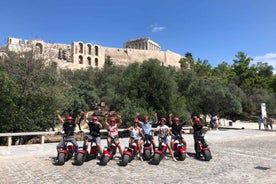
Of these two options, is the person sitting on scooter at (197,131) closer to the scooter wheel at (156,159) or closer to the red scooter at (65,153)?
the scooter wheel at (156,159)

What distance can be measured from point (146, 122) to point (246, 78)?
44.0 metres

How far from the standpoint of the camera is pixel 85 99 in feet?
112

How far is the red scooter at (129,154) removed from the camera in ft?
26.5

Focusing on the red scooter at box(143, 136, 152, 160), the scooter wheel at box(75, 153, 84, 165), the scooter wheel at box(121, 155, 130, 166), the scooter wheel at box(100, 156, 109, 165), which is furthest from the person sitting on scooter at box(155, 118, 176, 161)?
the scooter wheel at box(75, 153, 84, 165)

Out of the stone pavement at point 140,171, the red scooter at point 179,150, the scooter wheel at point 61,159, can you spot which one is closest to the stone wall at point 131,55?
the red scooter at point 179,150

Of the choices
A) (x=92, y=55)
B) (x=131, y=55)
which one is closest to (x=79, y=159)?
(x=92, y=55)

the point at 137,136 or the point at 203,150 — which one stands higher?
the point at 137,136

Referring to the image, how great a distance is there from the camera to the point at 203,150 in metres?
9.05

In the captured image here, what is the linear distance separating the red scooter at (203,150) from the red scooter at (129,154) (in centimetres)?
231

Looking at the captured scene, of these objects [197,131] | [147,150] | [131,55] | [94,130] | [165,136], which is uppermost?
[131,55]

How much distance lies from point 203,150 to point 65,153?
182 inches

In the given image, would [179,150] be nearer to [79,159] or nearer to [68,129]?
[79,159]

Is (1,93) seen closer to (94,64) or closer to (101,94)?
(101,94)

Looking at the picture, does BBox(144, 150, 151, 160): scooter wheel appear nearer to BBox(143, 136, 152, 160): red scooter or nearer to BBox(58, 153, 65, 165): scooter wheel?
BBox(143, 136, 152, 160): red scooter
